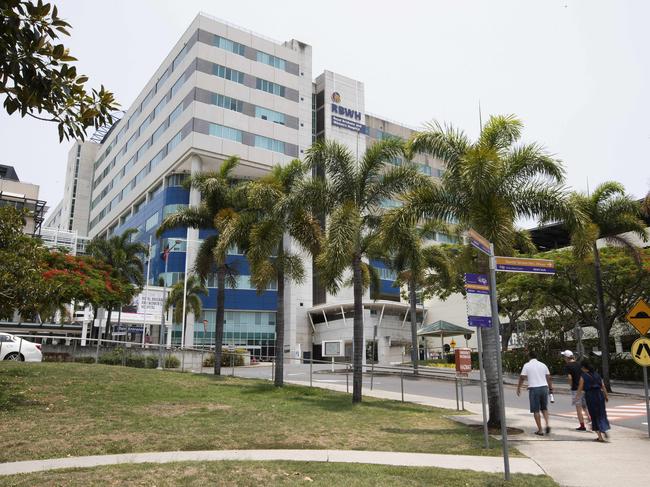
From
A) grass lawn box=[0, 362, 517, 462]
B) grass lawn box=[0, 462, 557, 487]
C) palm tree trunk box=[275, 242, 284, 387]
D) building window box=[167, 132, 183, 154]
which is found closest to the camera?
grass lawn box=[0, 462, 557, 487]

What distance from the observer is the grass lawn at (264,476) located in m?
7.31

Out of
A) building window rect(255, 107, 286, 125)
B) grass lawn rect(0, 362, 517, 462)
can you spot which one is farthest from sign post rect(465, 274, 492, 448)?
building window rect(255, 107, 286, 125)

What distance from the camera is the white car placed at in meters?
24.1

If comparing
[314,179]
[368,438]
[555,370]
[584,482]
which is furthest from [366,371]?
[584,482]

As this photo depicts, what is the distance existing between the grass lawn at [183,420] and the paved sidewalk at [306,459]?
496mm

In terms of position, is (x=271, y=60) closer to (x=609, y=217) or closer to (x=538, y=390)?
(x=609, y=217)

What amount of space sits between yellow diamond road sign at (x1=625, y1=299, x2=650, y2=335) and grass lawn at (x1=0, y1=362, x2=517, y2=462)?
487 cm

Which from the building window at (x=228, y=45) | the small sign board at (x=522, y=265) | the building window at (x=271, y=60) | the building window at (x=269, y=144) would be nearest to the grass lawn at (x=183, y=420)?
the small sign board at (x=522, y=265)

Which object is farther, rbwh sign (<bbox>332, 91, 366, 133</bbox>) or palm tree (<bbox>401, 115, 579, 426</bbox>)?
rbwh sign (<bbox>332, 91, 366, 133</bbox>)

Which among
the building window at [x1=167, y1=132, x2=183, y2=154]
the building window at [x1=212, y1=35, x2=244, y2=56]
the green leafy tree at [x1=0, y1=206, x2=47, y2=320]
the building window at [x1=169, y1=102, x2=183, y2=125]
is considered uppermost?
the building window at [x1=212, y1=35, x2=244, y2=56]

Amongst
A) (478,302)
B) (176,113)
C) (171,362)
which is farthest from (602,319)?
(176,113)

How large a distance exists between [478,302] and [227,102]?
58.6 metres

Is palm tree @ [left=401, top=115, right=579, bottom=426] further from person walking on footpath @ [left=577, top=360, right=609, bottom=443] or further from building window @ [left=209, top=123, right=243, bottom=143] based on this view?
building window @ [left=209, top=123, right=243, bottom=143]

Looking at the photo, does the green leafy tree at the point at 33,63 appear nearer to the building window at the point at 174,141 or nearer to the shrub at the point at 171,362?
the shrub at the point at 171,362
